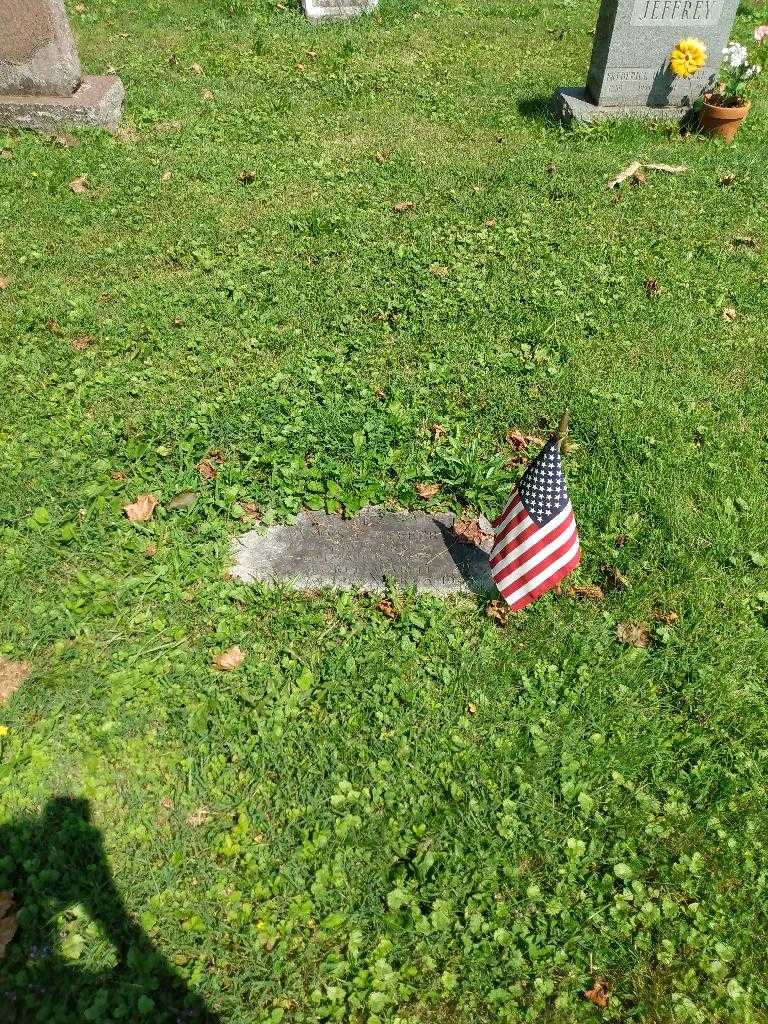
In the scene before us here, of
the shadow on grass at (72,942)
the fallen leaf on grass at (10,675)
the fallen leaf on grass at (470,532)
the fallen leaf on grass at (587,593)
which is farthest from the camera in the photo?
the fallen leaf on grass at (470,532)

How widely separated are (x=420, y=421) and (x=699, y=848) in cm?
313

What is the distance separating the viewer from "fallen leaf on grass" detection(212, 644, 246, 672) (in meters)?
3.87

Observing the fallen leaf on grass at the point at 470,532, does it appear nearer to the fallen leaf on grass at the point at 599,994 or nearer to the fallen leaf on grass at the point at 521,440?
the fallen leaf on grass at the point at 521,440

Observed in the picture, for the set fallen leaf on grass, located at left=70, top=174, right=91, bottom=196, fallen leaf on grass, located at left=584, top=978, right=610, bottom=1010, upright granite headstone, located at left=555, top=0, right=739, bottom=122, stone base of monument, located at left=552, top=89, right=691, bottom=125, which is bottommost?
fallen leaf on grass, located at left=584, top=978, right=610, bottom=1010

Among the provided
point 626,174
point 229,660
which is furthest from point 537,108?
point 229,660

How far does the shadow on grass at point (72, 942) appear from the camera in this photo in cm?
281

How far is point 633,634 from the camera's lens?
4094mm

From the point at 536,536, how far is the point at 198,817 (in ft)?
6.93

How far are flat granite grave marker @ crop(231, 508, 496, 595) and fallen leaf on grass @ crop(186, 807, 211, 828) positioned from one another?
4.40ft

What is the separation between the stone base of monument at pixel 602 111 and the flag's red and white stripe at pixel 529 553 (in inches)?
276

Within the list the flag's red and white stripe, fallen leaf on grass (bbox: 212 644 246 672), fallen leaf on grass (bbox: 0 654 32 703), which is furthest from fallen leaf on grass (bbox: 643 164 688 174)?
fallen leaf on grass (bbox: 0 654 32 703)

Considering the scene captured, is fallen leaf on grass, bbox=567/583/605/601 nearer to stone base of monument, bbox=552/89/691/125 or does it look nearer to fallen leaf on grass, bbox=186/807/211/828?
fallen leaf on grass, bbox=186/807/211/828

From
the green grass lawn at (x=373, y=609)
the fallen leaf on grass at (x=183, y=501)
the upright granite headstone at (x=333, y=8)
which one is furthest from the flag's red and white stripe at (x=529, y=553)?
the upright granite headstone at (x=333, y=8)

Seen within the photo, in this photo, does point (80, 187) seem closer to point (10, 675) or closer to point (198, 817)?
point (10, 675)
